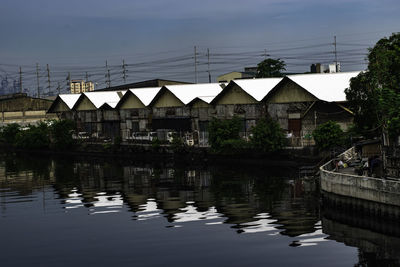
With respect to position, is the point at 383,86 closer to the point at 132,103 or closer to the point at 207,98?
the point at 207,98

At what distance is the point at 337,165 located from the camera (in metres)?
42.6

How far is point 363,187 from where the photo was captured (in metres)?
33.7

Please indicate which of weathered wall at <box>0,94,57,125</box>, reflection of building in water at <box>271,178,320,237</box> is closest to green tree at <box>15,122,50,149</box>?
weathered wall at <box>0,94,57,125</box>

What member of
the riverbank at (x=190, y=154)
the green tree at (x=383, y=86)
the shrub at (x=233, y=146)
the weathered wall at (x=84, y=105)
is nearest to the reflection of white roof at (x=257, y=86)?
the shrub at (x=233, y=146)

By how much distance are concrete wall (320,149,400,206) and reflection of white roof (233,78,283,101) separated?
1185 inches

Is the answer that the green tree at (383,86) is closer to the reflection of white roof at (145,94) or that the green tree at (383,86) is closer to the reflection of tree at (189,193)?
the reflection of tree at (189,193)

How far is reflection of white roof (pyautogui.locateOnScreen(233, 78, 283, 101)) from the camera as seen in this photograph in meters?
68.9

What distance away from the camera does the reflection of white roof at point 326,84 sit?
2443 inches

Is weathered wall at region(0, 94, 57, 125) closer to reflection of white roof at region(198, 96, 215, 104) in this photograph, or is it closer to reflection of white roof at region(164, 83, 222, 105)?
reflection of white roof at region(164, 83, 222, 105)

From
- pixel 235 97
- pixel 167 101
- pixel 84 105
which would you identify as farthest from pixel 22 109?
pixel 235 97

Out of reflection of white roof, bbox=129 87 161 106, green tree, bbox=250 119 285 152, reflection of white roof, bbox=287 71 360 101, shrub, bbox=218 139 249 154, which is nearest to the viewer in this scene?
A: green tree, bbox=250 119 285 152

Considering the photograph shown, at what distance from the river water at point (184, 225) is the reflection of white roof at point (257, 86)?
12595 mm

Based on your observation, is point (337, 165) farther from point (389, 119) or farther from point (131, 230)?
point (131, 230)

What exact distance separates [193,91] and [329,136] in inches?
1158
